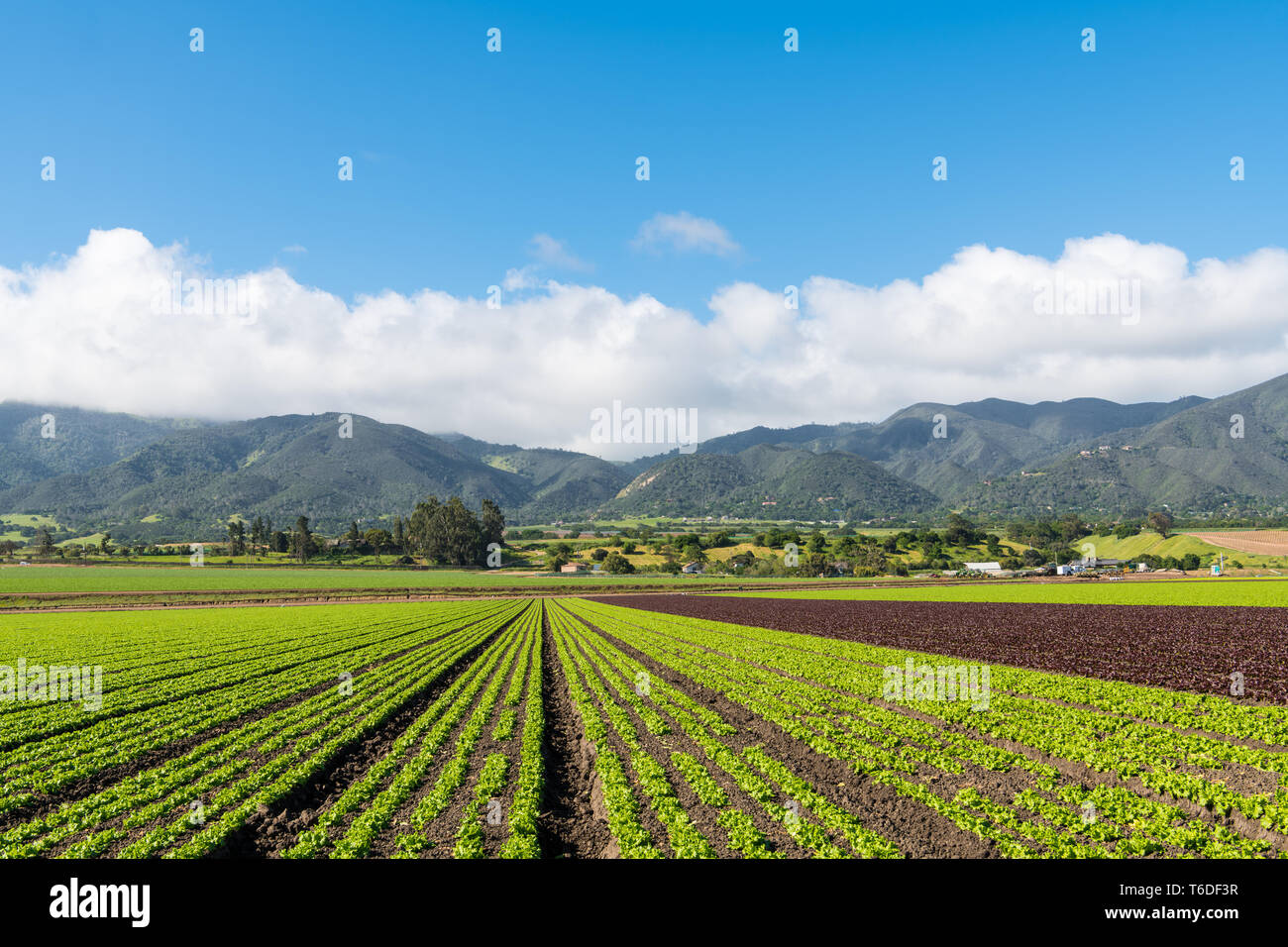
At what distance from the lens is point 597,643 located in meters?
41.8

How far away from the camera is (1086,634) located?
41.6m

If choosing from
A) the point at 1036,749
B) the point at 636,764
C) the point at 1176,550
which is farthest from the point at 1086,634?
the point at 1176,550

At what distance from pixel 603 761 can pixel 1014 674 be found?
21.2 m

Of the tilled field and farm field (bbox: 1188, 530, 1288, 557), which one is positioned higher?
the tilled field

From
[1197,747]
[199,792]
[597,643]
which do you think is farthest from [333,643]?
[1197,747]

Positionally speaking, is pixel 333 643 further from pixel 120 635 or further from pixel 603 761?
pixel 603 761

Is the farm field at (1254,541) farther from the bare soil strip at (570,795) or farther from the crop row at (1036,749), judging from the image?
the bare soil strip at (570,795)

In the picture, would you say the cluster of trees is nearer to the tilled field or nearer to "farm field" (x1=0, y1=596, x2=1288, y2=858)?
the tilled field

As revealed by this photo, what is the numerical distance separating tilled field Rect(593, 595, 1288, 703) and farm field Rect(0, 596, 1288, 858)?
4.70 feet

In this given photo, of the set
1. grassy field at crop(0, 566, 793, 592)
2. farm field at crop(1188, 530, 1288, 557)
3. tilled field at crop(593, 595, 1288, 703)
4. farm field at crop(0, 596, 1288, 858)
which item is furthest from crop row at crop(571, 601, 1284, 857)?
farm field at crop(1188, 530, 1288, 557)

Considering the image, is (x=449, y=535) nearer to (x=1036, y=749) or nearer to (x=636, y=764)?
(x=636, y=764)

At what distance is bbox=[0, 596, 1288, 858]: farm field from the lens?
450 inches
